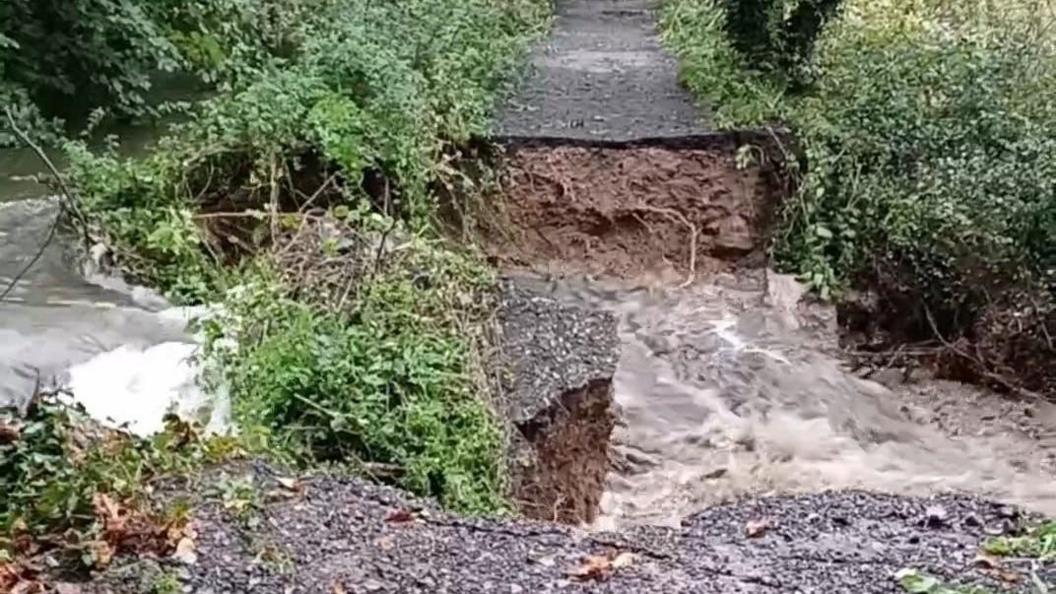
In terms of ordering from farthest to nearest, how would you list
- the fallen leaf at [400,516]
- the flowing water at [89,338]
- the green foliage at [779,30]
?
the green foliage at [779,30]
the flowing water at [89,338]
the fallen leaf at [400,516]

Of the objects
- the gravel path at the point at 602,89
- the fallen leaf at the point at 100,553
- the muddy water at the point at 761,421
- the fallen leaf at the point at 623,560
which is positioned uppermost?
the gravel path at the point at 602,89

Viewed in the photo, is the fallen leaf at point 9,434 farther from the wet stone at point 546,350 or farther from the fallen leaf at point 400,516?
the wet stone at point 546,350

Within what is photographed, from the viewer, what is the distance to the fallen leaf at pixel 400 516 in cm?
376

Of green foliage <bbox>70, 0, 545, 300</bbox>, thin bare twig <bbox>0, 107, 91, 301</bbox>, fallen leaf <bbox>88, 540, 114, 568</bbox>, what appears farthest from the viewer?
green foliage <bbox>70, 0, 545, 300</bbox>

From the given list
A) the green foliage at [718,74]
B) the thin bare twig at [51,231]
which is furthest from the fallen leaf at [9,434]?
the green foliage at [718,74]

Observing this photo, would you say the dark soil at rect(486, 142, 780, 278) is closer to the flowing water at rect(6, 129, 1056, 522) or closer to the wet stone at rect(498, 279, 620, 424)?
the flowing water at rect(6, 129, 1056, 522)

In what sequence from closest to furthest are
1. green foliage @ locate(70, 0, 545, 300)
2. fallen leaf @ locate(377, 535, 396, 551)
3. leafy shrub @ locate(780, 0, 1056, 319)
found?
1. fallen leaf @ locate(377, 535, 396, 551)
2. green foliage @ locate(70, 0, 545, 300)
3. leafy shrub @ locate(780, 0, 1056, 319)

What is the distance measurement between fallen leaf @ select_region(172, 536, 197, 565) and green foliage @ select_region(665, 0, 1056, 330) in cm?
486

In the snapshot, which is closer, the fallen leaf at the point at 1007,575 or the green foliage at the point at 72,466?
the fallen leaf at the point at 1007,575

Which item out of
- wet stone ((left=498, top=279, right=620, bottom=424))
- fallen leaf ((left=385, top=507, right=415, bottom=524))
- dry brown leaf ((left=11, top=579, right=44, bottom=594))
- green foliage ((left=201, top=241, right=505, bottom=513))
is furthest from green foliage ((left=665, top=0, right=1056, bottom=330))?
dry brown leaf ((left=11, top=579, right=44, bottom=594))

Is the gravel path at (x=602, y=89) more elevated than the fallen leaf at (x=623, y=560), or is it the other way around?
the gravel path at (x=602, y=89)

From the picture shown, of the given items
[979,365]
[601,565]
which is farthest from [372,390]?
[979,365]

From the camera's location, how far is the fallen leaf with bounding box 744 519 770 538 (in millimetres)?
3777

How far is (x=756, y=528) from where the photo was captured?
3807mm
